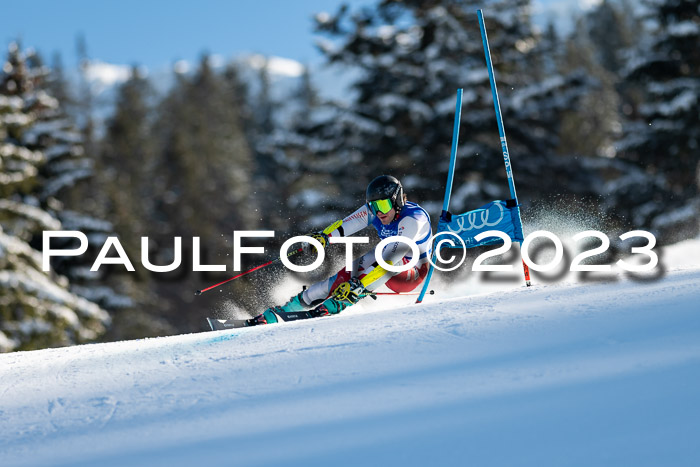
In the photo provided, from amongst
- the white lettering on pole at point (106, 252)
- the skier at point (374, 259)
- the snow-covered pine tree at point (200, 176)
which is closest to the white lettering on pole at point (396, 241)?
the skier at point (374, 259)

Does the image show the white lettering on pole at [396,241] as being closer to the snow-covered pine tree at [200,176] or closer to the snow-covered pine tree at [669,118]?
the snow-covered pine tree at [669,118]

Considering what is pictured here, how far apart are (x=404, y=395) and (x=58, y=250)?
18.2m

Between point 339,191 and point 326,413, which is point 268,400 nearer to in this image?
point 326,413

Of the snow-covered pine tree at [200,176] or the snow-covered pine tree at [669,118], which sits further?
the snow-covered pine tree at [200,176]

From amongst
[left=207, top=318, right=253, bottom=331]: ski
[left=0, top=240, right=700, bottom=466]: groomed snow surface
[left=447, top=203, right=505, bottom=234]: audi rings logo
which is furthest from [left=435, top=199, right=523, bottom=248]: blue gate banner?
[left=207, top=318, right=253, bottom=331]: ski

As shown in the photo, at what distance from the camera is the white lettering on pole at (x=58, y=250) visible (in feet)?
56.0

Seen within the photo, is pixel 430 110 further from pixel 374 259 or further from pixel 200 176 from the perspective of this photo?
pixel 200 176

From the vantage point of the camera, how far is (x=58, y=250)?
19047 mm

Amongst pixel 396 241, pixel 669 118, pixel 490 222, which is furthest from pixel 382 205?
A: pixel 669 118

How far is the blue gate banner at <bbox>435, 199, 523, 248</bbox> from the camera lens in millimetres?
6039

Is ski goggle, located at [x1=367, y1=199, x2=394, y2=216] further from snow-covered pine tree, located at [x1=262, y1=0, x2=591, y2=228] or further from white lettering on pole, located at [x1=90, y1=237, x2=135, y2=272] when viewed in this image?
snow-covered pine tree, located at [x1=262, y1=0, x2=591, y2=228]

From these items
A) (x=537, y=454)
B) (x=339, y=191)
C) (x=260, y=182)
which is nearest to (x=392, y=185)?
(x=537, y=454)

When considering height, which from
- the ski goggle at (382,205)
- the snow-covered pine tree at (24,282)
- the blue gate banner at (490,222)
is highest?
the ski goggle at (382,205)

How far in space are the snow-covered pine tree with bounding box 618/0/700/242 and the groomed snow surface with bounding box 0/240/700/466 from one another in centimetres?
1406
